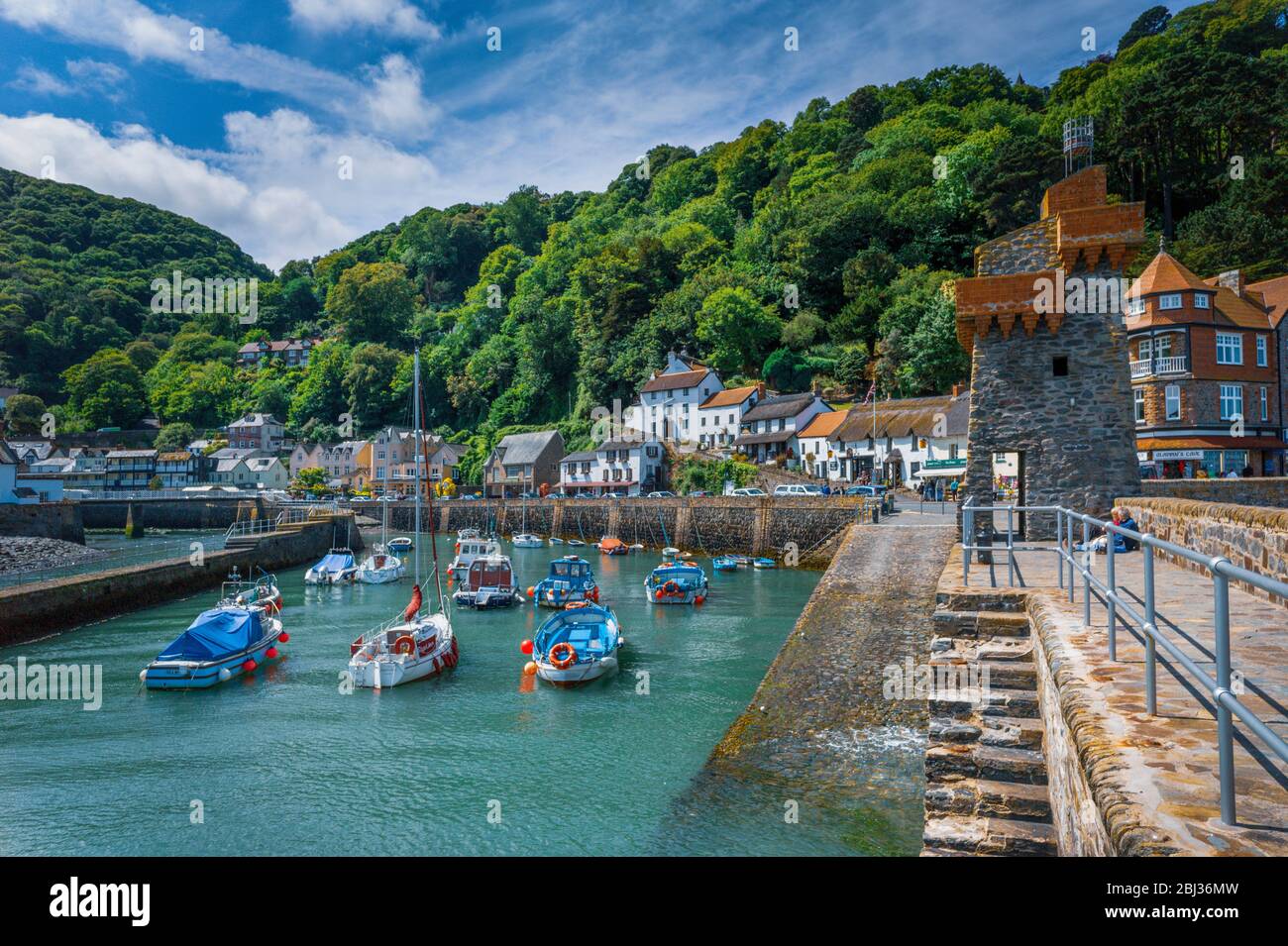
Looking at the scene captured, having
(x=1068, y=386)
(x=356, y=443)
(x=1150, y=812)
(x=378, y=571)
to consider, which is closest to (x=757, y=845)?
(x=1150, y=812)

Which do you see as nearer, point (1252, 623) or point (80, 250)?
point (1252, 623)

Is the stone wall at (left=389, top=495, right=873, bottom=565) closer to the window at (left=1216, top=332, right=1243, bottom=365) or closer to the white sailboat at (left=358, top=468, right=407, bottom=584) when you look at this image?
the white sailboat at (left=358, top=468, right=407, bottom=584)

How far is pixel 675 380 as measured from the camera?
7981cm

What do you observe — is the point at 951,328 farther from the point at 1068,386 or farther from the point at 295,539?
the point at 295,539

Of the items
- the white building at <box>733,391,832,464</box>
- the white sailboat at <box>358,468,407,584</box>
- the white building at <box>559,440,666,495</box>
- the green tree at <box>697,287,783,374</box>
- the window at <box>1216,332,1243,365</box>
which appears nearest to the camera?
the window at <box>1216,332,1243,365</box>

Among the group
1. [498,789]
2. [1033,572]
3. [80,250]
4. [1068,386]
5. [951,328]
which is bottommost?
[498,789]

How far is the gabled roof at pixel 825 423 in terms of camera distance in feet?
208

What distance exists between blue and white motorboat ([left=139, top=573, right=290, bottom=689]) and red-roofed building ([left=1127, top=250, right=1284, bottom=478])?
38.3 metres

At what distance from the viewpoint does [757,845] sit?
36.8ft

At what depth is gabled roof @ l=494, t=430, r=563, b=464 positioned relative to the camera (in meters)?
88.6

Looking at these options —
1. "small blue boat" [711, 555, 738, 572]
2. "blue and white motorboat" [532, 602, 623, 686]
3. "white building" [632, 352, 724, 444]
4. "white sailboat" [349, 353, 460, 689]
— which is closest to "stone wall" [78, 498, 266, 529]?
"white building" [632, 352, 724, 444]

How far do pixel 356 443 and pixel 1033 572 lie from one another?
363 ft

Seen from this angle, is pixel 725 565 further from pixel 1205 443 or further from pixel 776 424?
pixel 776 424

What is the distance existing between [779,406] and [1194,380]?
37302 mm
